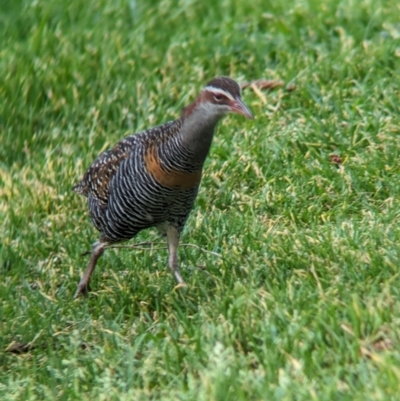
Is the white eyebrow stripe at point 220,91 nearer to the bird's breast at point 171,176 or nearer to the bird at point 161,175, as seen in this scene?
the bird at point 161,175

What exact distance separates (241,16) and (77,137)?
198 centimetres

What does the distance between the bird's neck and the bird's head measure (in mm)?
14

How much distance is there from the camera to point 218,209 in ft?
21.8

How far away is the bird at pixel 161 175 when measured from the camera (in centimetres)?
536

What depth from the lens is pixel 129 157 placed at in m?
5.80

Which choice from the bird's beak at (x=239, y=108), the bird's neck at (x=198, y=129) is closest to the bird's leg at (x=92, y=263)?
the bird's neck at (x=198, y=129)

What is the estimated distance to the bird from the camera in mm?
5355

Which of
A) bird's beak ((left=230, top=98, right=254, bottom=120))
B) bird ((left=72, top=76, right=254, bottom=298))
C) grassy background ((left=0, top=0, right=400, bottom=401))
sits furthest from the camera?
bird ((left=72, top=76, right=254, bottom=298))

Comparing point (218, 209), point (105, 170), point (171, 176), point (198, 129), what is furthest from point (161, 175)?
point (218, 209)

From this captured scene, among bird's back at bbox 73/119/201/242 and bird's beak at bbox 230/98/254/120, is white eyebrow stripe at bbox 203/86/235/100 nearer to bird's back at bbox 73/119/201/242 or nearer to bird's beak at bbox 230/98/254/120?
bird's beak at bbox 230/98/254/120

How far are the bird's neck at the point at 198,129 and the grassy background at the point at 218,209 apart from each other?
2.23ft

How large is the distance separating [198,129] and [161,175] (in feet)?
1.11

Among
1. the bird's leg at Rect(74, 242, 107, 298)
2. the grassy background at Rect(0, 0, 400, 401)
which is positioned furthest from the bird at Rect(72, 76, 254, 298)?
the grassy background at Rect(0, 0, 400, 401)

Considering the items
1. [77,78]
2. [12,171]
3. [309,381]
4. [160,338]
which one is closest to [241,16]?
[77,78]
